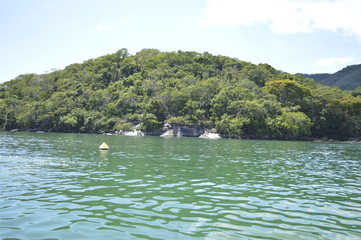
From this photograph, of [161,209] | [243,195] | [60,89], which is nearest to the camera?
[161,209]

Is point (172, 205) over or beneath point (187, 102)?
beneath

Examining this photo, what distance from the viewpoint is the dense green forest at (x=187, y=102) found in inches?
3292

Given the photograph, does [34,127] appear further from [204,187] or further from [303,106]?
[204,187]

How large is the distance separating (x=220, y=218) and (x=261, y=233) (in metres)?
1.37

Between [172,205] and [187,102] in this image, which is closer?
[172,205]

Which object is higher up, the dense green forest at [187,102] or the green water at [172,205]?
the dense green forest at [187,102]

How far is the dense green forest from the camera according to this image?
83.6 m

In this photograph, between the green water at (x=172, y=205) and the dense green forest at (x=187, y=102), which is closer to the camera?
the green water at (x=172, y=205)

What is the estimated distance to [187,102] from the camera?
316 ft

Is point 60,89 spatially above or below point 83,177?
above

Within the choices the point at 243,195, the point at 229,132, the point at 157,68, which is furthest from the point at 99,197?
the point at 157,68

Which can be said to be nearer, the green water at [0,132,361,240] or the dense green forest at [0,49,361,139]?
the green water at [0,132,361,240]

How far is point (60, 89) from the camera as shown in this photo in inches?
5044

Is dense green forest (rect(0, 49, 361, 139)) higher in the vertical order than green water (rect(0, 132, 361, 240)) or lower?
higher
